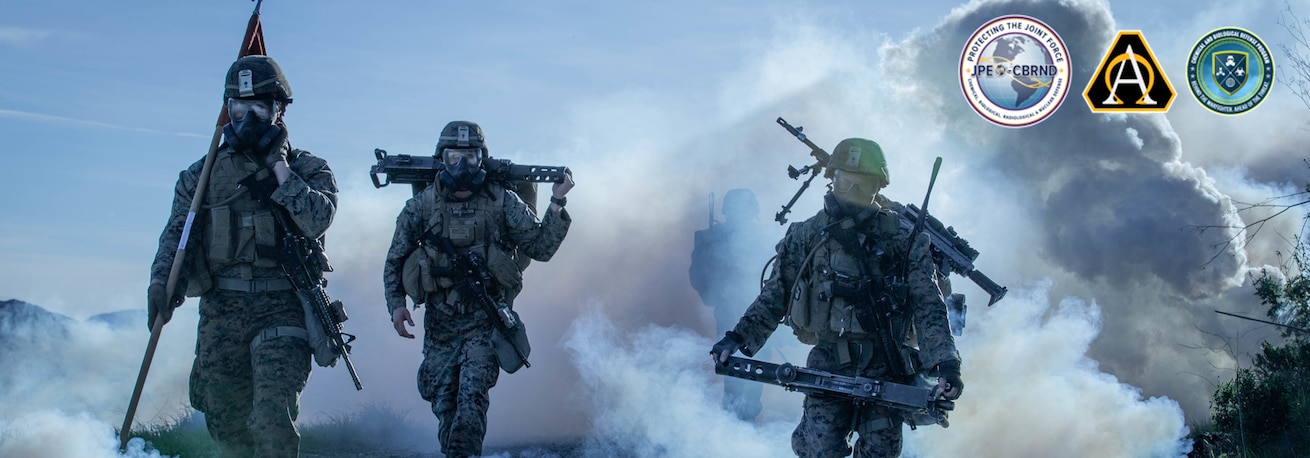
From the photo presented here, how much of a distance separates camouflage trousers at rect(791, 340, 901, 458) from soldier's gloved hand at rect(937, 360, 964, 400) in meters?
0.57

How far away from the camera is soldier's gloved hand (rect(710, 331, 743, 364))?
794cm

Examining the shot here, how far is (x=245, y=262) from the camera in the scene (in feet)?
27.8

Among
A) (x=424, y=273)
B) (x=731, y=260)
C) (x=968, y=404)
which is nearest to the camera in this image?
(x=424, y=273)

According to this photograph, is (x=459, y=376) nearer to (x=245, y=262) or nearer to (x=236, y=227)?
(x=245, y=262)

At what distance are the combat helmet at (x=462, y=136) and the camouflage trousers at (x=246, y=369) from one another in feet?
6.38

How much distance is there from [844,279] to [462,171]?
3109 millimetres

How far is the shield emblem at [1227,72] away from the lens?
15.0 meters

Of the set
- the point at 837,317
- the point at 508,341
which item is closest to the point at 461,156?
the point at 508,341

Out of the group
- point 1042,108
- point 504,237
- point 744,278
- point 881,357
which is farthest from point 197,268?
point 744,278

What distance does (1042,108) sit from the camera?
19.8m

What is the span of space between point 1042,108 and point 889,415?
12.8 meters

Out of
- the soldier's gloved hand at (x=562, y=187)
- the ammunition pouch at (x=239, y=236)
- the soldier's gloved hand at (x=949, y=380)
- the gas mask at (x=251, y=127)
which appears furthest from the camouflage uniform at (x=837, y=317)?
the gas mask at (x=251, y=127)

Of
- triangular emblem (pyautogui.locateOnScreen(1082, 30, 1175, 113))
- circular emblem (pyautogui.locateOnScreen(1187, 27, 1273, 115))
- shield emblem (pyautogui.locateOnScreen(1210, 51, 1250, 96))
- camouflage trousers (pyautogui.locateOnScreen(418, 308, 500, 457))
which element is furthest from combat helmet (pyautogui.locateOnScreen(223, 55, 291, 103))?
triangular emblem (pyautogui.locateOnScreen(1082, 30, 1175, 113))

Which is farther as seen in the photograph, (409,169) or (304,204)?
(409,169)
